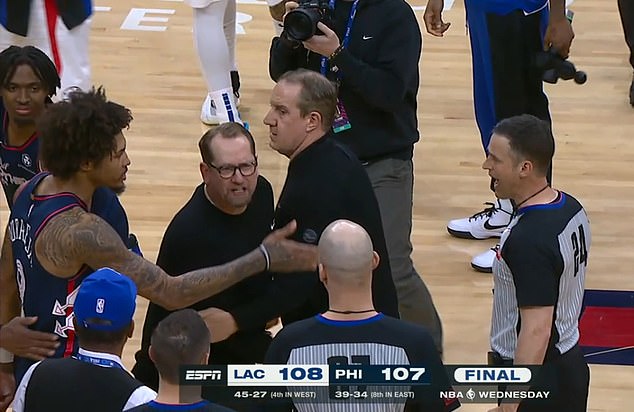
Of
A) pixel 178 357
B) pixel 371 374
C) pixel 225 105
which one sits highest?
pixel 178 357

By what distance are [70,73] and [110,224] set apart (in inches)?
86.4

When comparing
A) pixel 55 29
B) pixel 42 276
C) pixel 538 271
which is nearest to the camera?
pixel 42 276

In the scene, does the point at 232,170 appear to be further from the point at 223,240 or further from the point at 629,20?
the point at 629,20

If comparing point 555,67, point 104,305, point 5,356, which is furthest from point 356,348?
point 555,67

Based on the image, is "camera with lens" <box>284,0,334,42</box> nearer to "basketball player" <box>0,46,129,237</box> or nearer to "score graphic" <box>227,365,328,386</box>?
"basketball player" <box>0,46,129,237</box>

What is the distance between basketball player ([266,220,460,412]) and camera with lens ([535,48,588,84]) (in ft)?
8.25

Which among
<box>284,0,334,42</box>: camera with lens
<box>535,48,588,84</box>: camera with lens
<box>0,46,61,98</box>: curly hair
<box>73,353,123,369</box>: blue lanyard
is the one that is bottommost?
<box>73,353,123,369</box>: blue lanyard

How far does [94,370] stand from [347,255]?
2.28 feet

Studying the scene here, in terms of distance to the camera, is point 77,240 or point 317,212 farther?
point 317,212

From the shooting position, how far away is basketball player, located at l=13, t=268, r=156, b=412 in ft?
10.4

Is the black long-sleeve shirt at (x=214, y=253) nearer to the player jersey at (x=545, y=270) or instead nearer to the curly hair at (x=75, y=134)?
the curly hair at (x=75, y=134)

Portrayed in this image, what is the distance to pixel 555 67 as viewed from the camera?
571 centimetres

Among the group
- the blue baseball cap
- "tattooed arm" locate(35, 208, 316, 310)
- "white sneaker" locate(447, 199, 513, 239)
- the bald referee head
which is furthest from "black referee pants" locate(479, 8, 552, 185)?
the blue baseball cap

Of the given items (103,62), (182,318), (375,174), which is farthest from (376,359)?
(103,62)
